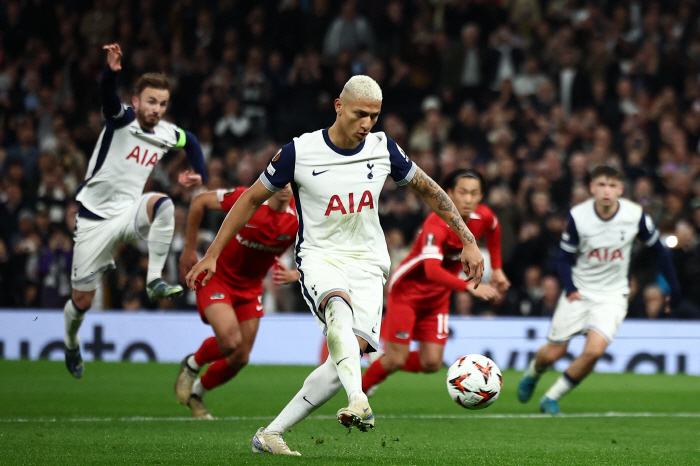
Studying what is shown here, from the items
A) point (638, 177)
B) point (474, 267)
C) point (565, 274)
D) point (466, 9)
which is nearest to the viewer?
point (474, 267)

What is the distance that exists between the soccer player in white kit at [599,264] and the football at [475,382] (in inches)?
103

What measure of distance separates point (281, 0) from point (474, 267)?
15496 millimetres

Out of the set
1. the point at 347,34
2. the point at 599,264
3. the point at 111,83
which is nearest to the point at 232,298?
the point at 111,83

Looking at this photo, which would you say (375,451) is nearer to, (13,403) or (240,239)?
(240,239)

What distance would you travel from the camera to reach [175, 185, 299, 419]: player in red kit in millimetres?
8555

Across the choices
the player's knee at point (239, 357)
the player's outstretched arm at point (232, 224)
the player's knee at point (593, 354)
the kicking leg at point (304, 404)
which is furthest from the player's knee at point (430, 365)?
the player's outstretched arm at point (232, 224)

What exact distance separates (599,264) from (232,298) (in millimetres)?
3869

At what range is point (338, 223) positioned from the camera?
239 inches

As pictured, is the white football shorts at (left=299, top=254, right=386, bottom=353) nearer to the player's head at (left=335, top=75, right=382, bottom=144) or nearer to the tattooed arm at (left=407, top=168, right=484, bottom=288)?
the tattooed arm at (left=407, top=168, right=484, bottom=288)

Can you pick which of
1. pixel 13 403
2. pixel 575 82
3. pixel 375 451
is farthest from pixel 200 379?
pixel 575 82

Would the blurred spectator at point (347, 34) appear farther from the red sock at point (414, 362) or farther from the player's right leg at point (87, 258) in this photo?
the player's right leg at point (87, 258)

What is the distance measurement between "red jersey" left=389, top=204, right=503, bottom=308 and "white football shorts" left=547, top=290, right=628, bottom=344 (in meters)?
0.98

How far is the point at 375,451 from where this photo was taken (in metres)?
6.54

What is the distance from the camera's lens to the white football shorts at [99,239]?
885cm
